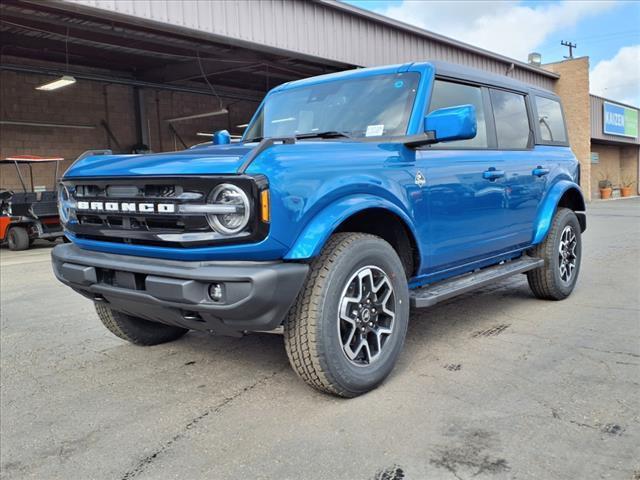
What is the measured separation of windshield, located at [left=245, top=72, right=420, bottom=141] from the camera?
12.3 feet

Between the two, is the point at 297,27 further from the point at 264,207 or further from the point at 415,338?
the point at 264,207

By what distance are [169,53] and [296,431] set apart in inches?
593

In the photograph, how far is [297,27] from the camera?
12.2 meters

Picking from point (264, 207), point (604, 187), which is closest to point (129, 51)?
point (264, 207)

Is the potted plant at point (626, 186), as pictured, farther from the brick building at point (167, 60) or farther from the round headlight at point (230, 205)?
the round headlight at point (230, 205)

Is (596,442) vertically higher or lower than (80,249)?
lower

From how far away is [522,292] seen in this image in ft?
19.0

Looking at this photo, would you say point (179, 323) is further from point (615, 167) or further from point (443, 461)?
point (615, 167)

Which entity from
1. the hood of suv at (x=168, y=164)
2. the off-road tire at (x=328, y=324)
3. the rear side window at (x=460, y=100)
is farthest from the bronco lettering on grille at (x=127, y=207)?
the rear side window at (x=460, y=100)

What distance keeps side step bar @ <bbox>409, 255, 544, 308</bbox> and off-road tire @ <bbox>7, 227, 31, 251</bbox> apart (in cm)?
1153

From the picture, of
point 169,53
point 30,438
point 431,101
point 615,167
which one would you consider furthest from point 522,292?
point 615,167

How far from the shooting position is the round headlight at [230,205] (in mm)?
2633

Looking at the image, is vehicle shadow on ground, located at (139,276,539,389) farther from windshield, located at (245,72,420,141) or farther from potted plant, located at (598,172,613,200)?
potted plant, located at (598,172,613,200)

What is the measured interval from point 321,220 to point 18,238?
39.4 feet
